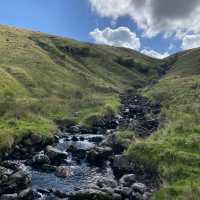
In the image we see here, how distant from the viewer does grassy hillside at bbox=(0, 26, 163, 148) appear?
66875 mm

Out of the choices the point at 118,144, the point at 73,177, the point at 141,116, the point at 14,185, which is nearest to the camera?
the point at 14,185

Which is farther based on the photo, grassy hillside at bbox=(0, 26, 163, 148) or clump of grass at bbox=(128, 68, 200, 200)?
grassy hillside at bbox=(0, 26, 163, 148)

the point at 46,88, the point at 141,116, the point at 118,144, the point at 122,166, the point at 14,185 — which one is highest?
the point at 46,88

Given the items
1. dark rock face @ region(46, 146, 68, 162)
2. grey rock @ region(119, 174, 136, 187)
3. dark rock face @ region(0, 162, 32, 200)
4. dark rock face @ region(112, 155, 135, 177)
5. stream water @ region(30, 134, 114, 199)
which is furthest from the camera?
dark rock face @ region(46, 146, 68, 162)

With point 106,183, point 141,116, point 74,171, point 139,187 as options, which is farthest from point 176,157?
point 141,116

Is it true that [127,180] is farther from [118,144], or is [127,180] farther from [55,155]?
[118,144]

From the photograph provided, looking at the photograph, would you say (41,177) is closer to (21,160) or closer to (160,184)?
(21,160)

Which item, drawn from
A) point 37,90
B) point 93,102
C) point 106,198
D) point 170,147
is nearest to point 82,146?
point 170,147

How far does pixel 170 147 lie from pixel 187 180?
776 cm

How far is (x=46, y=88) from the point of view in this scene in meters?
119

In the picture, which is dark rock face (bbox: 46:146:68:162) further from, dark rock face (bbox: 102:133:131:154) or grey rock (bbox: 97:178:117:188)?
grey rock (bbox: 97:178:117:188)

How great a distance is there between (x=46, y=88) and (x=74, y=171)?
244ft

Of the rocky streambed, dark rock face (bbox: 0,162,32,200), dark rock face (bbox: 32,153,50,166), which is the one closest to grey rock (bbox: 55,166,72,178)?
the rocky streambed

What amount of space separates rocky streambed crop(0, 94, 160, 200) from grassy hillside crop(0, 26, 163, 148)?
11.8 ft
